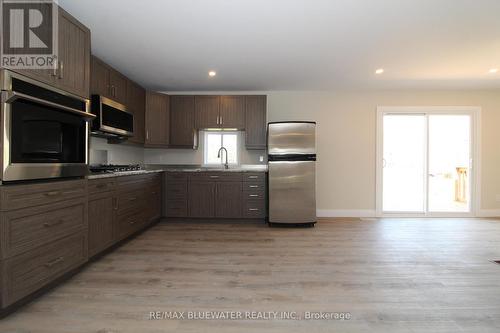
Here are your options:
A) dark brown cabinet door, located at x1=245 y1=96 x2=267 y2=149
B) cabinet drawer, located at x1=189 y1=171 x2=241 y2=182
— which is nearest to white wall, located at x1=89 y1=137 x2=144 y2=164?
cabinet drawer, located at x1=189 y1=171 x2=241 y2=182

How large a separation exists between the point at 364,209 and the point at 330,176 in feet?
2.89

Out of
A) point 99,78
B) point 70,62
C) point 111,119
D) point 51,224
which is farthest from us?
point 111,119

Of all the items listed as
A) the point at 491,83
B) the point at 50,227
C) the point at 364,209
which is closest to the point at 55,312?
the point at 50,227

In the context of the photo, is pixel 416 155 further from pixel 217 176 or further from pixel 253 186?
pixel 217 176

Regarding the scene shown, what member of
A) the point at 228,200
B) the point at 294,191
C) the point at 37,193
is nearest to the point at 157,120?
the point at 228,200

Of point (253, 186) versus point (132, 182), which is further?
point (253, 186)

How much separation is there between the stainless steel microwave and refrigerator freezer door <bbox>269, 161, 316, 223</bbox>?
2.19 metres

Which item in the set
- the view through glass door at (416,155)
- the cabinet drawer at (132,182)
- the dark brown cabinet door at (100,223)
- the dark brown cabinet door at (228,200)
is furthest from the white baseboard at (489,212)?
the dark brown cabinet door at (100,223)

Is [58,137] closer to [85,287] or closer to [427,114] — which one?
[85,287]

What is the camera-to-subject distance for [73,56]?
7.33 feet

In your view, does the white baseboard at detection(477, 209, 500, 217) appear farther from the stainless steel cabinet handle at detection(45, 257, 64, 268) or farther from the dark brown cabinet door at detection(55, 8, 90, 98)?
the dark brown cabinet door at detection(55, 8, 90, 98)

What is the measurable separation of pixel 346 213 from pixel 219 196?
7.93 feet

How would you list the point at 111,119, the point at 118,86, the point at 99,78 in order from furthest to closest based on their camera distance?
the point at 118,86
the point at 111,119
the point at 99,78

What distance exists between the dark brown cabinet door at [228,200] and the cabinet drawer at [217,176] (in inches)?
2.6
